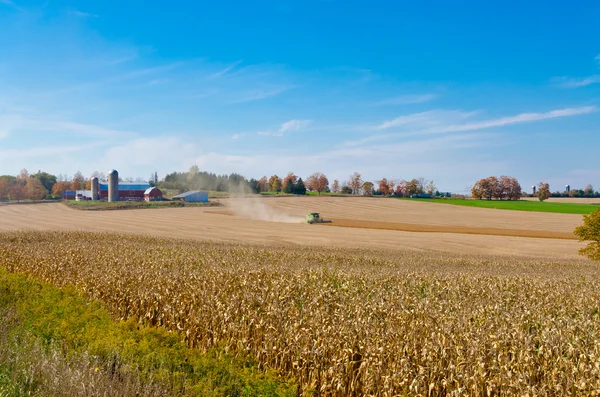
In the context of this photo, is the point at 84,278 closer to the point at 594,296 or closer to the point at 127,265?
the point at 127,265

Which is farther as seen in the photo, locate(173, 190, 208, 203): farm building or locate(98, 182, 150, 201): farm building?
locate(98, 182, 150, 201): farm building

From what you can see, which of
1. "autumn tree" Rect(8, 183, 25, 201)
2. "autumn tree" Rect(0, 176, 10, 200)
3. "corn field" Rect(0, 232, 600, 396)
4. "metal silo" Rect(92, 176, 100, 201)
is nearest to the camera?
"corn field" Rect(0, 232, 600, 396)

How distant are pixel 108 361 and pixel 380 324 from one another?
18.1ft

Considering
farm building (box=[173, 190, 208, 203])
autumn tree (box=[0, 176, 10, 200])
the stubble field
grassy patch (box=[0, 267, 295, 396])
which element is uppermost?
autumn tree (box=[0, 176, 10, 200])

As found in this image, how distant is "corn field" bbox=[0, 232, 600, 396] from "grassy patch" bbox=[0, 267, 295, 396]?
778 millimetres

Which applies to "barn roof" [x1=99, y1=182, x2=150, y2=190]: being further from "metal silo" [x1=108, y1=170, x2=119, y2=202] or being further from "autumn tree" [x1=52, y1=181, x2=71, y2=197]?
"autumn tree" [x1=52, y1=181, x2=71, y2=197]

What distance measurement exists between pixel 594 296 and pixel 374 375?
10.4m

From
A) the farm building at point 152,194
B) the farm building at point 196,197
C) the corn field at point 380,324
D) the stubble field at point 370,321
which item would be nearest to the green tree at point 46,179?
the farm building at point 152,194

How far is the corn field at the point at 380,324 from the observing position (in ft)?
22.7

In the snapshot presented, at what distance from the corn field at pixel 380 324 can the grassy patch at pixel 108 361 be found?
30.6 inches

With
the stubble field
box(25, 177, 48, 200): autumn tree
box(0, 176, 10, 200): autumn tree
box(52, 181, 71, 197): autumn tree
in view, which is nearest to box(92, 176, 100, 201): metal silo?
box(25, 177, 48, 200): autumn tree

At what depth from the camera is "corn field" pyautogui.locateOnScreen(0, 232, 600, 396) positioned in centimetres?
691

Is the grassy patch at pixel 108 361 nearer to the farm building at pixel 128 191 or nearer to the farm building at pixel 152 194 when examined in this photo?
the farm building at pixel 152 194

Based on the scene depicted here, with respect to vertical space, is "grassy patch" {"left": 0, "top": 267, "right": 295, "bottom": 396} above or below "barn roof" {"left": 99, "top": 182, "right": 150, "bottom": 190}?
below
